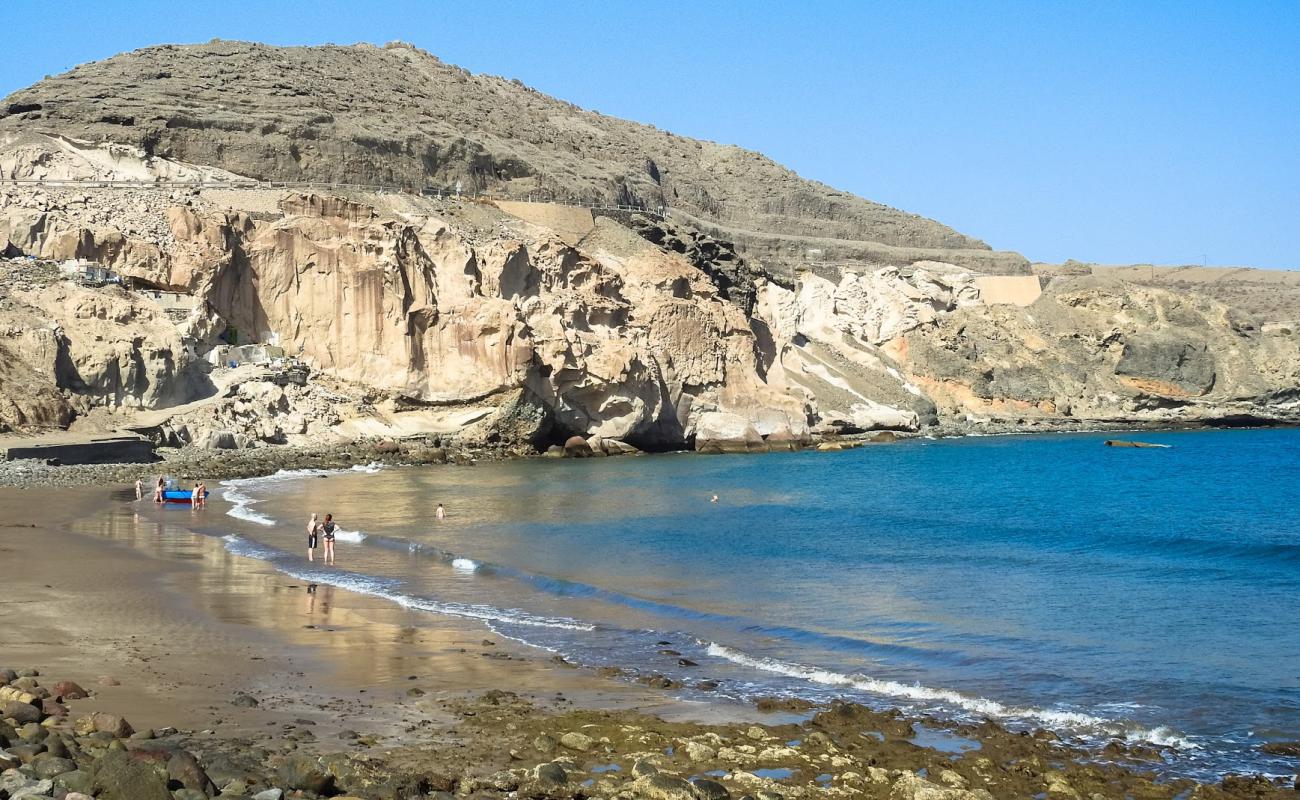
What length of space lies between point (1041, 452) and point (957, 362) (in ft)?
68.6

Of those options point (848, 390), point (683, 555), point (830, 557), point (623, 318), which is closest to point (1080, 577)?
point (830, 557)

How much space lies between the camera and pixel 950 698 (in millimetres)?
13414

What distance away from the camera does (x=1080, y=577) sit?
23688 mm

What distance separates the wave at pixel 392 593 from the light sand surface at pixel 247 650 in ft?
1.58

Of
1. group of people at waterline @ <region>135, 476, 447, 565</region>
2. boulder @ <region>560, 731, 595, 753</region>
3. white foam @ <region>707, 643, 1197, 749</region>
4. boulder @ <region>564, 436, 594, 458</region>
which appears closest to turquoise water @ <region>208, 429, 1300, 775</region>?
white foam @ <region>707, 643, 1197, 749</region>

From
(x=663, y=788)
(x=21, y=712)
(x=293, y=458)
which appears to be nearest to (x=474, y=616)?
(x=21, y=712)

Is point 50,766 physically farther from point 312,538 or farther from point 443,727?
point 312,538

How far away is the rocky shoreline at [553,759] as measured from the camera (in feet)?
28.6

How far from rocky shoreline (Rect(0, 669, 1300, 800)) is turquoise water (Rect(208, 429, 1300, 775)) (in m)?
1.11

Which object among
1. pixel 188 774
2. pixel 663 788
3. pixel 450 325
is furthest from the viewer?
pixel 450 325

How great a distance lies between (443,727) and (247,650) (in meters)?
4.52

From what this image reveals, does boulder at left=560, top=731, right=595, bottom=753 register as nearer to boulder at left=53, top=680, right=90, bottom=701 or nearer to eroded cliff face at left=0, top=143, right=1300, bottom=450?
boulder at left=53, top=680, right=90, bottom=701

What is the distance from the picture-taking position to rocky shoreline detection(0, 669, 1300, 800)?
8.72 m

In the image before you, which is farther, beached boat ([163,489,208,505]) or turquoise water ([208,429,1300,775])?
beached boat ([163,489,208,505])
